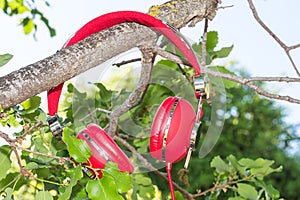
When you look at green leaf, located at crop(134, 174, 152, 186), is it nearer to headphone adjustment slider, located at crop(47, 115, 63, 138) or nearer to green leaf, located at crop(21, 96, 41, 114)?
green leaf, located at crop(21, 96, 41, 114)

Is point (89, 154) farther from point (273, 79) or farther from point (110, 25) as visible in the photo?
point (273, 79)

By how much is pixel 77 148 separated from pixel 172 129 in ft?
0.67

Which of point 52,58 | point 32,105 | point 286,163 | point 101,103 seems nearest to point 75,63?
point 52,58

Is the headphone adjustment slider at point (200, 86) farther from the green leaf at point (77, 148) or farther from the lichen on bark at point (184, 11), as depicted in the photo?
the green leaf at point (77, 148)

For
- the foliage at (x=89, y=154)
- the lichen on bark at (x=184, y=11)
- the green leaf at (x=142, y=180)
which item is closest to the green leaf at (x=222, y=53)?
the foliage at (x=89, y=154)

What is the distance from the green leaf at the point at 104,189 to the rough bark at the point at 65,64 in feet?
0.49

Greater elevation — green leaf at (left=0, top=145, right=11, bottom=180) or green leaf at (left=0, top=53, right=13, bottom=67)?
green leaf at (left=0, top=53, right=13, bottom=67)

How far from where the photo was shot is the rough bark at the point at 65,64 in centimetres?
71

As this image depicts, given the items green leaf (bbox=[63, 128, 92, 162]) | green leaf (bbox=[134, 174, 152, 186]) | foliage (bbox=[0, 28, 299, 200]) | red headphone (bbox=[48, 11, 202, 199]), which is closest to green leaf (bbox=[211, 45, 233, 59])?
foliage (bbox=[0, 28, 299, 200])

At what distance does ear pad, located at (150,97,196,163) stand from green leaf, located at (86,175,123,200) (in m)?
0.18

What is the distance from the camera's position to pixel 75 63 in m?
0.76

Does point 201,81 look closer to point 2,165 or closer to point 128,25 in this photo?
point 128,25

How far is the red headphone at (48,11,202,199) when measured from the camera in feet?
2.74

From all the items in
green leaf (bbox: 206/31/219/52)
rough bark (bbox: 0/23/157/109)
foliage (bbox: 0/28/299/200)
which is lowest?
foliage (bbox: 0/28/299/200)
